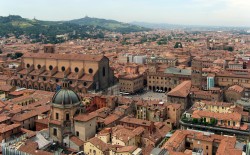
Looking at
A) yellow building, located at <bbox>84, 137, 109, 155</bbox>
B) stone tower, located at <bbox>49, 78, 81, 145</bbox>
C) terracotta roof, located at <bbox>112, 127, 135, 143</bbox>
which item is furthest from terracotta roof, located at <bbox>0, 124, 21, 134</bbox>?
terracotta roof, located at <bbox>112, 127, 135, 143</bbox>

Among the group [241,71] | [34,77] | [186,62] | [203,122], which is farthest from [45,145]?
[186,62]

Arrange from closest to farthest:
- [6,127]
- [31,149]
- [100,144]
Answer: [31,149] < [100,144] < [6,127]

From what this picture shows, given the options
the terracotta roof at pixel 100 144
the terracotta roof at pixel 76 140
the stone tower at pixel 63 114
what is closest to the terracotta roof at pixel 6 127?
the stone tower at pixel 63 114

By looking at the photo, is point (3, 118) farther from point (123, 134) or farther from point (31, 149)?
point (123, 134)

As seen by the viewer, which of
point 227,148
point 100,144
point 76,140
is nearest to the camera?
point 227,148

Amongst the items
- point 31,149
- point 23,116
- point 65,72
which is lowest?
point 31,149

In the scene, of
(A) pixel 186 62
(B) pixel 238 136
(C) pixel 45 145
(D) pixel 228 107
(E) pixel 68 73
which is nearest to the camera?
(C) pixel 45 145

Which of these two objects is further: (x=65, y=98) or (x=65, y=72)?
(x=65, y=72)

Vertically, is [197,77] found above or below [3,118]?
above

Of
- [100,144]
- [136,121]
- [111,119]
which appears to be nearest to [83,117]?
[100,144]

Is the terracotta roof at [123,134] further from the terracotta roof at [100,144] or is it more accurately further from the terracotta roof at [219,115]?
the terracotta roof at [219,115]

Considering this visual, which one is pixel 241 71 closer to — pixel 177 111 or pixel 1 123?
pixel 177 111
